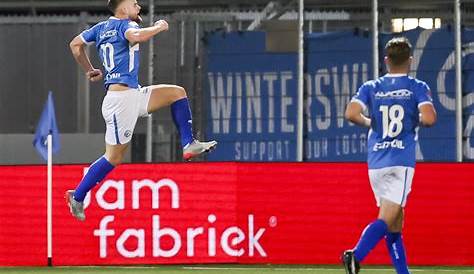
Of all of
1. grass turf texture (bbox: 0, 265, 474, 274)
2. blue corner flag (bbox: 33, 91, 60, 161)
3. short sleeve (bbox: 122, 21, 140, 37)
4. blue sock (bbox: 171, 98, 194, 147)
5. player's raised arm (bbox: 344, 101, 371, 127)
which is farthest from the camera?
blue corner flag (bbox: 33, 91, 60, 161)

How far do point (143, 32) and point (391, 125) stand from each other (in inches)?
81.8

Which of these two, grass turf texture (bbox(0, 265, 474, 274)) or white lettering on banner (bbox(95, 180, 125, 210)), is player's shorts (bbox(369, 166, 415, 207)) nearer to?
grass turf texture (bbox(0, 265, 474, 274))

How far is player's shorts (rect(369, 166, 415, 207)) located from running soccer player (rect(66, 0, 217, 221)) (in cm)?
162

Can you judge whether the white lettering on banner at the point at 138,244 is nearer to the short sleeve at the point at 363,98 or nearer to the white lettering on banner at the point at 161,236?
the white lettering on banner at the point at 161,236

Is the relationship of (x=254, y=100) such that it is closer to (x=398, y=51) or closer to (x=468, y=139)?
(x=468, y=139)

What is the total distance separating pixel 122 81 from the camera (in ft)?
42.5

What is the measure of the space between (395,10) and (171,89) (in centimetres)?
700

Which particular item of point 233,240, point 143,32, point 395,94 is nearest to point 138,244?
point 233,240

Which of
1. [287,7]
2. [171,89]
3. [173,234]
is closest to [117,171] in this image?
[173,234]

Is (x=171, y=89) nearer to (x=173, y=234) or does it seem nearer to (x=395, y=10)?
(x=173, y=234)

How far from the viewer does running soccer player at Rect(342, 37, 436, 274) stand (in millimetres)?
11602

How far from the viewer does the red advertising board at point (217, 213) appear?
53.3ft

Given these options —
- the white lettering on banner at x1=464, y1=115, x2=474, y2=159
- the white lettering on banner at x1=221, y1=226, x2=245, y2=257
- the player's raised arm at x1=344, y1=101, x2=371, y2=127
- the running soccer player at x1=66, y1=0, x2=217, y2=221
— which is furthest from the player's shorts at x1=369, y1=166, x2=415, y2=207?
the white lettering on banner at x1=464, y1=115, x2=474, y2=159

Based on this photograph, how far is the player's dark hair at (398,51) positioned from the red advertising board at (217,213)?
4734mm
